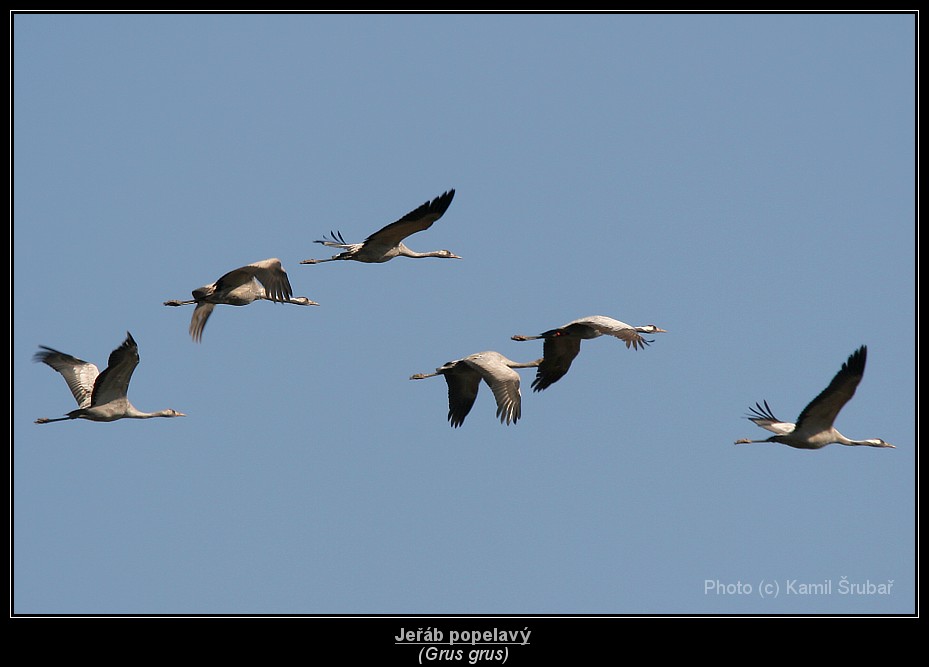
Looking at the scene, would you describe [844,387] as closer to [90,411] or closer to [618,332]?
[618,332]

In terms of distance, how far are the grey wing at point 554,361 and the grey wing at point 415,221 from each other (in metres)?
2.97

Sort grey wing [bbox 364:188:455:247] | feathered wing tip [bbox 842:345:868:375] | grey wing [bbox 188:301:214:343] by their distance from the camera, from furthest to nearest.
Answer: grey wing [bbox 188:301:214:343] < grey wing [bbox 364:188:455:247] < feathered wing tip [bbox 842:345:868:375]

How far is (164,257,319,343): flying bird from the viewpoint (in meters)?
21.9

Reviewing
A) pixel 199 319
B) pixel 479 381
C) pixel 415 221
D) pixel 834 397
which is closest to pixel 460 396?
pixel 479 381

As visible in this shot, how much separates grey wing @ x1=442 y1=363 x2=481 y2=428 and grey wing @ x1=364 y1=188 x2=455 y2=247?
8.35ft

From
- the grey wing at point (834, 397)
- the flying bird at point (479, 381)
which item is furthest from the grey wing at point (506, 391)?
the grey wing at point (834, 397)

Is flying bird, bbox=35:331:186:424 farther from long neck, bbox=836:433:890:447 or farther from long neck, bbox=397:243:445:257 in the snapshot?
long neck, bbox=836:433:890:447

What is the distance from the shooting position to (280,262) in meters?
22.0

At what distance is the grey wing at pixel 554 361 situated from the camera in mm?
23453

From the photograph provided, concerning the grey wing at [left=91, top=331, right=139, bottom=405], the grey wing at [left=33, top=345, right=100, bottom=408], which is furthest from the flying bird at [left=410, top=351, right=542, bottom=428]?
the grey wing at [left=33, top=345, right=100, bottom=408]

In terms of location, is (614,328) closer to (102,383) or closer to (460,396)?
(460,396)

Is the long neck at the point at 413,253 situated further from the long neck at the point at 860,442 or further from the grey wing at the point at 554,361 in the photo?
the long neck at the point at 860,442

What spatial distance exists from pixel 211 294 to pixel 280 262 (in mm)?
1243
